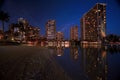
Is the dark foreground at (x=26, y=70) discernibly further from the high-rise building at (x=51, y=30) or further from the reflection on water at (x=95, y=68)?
the high-rise building at (x=51, y=30)

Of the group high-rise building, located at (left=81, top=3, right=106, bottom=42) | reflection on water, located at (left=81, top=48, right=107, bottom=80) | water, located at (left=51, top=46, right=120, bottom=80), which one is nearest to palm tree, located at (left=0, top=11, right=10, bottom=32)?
water, located at (left=51, top=46, right=120, bottom=80)

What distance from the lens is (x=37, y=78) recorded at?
14.2m

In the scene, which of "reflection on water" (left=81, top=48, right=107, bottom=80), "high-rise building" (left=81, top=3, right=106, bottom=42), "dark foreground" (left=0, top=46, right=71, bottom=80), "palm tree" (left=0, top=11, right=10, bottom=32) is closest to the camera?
"dark foreground" (left=0, top=46, right=71, bottom=80)

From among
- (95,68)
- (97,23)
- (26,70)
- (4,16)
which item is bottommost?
(95,68)

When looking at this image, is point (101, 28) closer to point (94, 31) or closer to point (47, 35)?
point (94, 31)

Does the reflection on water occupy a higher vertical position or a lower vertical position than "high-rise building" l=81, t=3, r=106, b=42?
lower

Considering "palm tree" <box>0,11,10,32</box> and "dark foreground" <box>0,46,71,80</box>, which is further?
"palm tree" <box>0,11,10,32</box>

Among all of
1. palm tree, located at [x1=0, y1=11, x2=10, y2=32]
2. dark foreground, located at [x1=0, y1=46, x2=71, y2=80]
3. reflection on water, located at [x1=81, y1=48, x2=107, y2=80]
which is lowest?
reflection on water, located at [x1=81, y1=48, x2=107, y2=80]

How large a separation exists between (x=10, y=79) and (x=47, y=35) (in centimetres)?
18058

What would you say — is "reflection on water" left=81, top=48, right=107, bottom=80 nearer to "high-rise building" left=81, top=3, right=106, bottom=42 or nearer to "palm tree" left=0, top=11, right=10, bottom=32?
"palm tree" left=0, top=11, right=10, bottom=32

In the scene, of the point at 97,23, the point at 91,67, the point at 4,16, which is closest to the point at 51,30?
the point at 97,23

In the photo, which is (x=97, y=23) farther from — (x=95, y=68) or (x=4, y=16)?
(x=95, y=68)

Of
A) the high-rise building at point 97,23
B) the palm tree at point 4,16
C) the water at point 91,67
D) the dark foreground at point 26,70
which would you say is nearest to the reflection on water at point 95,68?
the water at point 91,67


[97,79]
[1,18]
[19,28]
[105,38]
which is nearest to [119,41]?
[105,38]
